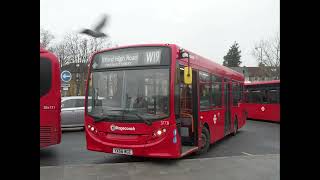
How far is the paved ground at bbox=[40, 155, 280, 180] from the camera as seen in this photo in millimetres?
6996

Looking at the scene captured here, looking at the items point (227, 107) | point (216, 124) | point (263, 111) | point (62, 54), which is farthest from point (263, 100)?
point (62, 54)

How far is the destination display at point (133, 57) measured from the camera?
26.4 feet

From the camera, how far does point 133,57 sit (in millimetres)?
8227

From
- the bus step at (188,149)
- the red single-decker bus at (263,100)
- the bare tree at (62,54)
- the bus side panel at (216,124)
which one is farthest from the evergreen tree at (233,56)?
the bus step at (188,149)

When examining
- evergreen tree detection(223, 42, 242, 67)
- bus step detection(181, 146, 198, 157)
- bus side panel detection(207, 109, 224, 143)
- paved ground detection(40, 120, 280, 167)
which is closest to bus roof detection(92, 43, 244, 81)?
bus side panel detection(207, 109, 224, 143)

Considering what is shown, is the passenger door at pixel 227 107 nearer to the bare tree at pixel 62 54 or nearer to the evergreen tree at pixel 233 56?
the bare tree at pixel 62 54

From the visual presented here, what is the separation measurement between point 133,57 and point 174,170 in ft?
9.32

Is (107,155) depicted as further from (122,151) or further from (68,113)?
(68,113)

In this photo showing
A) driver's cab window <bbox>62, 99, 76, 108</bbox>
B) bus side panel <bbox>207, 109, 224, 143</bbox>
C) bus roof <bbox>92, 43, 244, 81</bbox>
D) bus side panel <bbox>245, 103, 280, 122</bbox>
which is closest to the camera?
bus roof <bbox>92, 43, 244, 81</bbox>

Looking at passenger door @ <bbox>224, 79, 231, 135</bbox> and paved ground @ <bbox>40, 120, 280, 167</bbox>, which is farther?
passenger door @ <bbox>224, 79, 231, 135</bbox>

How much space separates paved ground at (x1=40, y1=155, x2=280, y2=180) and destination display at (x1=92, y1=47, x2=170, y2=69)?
95.1 inches

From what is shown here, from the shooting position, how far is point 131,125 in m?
7.84

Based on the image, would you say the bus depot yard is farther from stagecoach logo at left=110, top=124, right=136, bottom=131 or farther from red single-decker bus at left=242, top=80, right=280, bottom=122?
red single-decker bus at left=242, top=80, right=280, bottom=122
